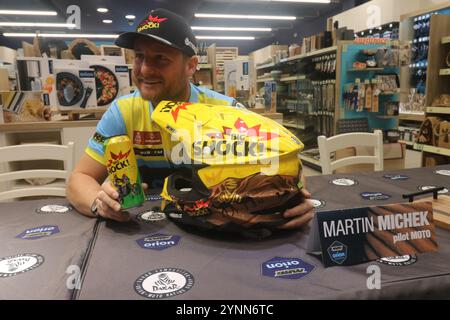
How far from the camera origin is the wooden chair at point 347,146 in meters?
1.86

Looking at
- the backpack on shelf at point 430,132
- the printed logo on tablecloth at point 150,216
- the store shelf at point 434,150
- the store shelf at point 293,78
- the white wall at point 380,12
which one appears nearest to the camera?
the printed logo on tablecloth at point 150,216

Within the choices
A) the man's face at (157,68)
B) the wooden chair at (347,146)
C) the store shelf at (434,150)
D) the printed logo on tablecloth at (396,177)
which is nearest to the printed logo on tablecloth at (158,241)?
the man's face at (157,68)

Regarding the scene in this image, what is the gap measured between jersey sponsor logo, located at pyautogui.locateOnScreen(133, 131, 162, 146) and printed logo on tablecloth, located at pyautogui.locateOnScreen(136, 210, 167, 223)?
0.36 m

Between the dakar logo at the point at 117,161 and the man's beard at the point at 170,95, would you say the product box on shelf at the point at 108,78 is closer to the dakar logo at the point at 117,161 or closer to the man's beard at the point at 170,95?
the man's beard at the point at 170,95

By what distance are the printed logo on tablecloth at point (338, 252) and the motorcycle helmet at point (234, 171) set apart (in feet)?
0.55

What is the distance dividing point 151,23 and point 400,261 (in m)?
1.03

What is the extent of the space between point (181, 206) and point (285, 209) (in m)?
0.27

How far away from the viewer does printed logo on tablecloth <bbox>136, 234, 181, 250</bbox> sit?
2.84 ft

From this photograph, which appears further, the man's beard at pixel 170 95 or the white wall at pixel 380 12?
the white wall at pixel 380 12

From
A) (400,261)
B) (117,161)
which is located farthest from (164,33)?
(400,261)

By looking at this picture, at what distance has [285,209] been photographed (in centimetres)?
90

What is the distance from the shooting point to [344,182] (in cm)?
144
